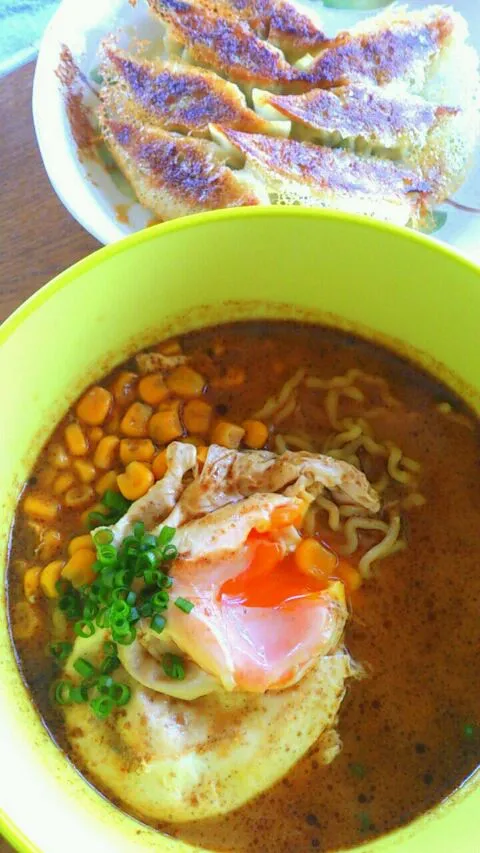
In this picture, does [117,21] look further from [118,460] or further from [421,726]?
[421,726]

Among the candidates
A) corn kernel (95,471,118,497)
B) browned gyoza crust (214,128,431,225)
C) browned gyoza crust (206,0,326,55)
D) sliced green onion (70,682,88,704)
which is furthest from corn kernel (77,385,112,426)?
browned gyoza crust (206,0,326,55)

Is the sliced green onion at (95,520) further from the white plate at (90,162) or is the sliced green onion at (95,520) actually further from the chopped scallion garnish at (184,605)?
the white plate at (90,162)

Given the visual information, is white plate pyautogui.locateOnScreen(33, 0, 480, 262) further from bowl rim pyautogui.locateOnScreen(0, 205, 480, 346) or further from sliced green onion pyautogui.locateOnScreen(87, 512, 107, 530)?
sliced green onion pyautogui.locateOnScreen(87, 512, 107, 530)

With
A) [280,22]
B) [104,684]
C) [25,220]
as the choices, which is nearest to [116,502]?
[104,684]

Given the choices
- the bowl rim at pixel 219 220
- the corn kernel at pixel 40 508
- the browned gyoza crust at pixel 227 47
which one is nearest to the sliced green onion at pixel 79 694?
the corn kernel at pixel 40 508

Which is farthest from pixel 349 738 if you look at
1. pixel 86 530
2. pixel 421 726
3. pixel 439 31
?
pixel 439 31

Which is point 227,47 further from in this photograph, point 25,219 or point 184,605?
point 184,605
